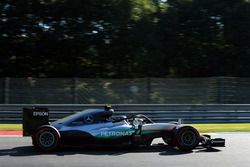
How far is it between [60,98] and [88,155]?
37.3 feet

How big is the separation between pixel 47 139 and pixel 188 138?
3305mm

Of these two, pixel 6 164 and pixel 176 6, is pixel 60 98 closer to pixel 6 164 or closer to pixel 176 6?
pixel 176 6

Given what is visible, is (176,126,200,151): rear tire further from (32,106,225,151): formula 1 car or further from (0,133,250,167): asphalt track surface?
(0,133,250,167): asphalt track surface

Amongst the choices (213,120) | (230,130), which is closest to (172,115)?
(213,120)

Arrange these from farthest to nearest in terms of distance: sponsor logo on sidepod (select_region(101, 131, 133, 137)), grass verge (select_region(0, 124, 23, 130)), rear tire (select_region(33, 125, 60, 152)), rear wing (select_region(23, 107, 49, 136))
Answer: grass verge (select_region(0, 124, 23, 130)) < rear wing (select_region(23, 107, 49, 136)) < sponsor logo on sidepod (select_region(101, 131, 133, 137)) < rear tire (select_region(33, 125, 60, 152))

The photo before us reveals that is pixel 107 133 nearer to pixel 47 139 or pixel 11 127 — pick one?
pixel 47 139

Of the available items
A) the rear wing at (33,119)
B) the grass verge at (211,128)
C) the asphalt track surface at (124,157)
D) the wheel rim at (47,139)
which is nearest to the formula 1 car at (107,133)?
the wheel rim at (47,139)

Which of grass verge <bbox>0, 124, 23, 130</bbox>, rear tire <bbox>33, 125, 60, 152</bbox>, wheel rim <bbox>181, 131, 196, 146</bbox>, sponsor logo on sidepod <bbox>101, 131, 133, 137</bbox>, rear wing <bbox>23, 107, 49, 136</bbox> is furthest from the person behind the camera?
grass verge <bbox>0, 124, 23, 130</bbox>

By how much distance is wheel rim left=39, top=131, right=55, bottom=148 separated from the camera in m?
12.2

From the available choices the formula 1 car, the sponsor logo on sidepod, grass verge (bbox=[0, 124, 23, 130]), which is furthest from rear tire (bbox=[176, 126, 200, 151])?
grass verge (bbox=[0, 124, 23, 130])

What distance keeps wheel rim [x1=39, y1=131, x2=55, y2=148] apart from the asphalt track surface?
0.27 metres

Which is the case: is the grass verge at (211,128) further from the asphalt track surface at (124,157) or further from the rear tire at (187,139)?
the rear tire at (187,139)

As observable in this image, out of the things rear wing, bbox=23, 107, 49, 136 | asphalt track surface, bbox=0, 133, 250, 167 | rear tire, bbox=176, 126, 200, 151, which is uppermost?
rear wing, bbox=23, 107, 49, 136

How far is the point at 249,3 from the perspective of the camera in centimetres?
2844
